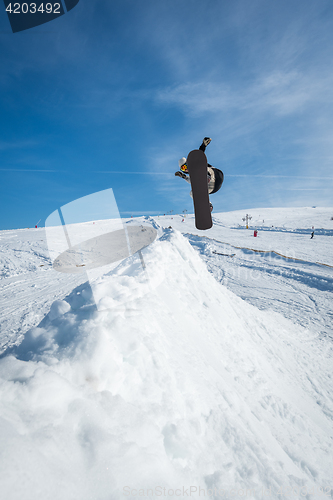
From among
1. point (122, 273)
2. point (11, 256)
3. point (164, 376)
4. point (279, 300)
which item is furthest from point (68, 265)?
point (164, 376)

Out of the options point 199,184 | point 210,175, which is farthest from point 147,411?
point 210,175

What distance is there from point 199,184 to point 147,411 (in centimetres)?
409

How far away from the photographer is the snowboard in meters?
4.27

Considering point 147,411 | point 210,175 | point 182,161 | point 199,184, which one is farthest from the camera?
point 210,175

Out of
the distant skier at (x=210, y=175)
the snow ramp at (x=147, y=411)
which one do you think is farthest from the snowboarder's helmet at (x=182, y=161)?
the snow ramp at (x=147, y=411)

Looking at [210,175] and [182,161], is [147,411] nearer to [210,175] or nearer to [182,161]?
[182,161]

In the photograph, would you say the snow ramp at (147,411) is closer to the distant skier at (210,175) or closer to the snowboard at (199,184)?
the snowboard at (199,184)

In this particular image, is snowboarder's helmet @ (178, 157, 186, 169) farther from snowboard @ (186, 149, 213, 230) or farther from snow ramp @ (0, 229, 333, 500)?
snow ramp @ (0, 229, 333, 500)

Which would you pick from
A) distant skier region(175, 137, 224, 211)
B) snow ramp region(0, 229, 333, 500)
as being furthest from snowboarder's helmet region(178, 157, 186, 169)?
snow ramp region(0, 229, 333, 500)

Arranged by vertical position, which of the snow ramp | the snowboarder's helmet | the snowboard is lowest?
the snow ramp

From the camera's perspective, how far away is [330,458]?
7.86ft

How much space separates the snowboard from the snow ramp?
1.98 metres

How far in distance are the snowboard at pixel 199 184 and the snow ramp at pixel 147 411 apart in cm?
198

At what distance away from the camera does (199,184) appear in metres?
4.54
